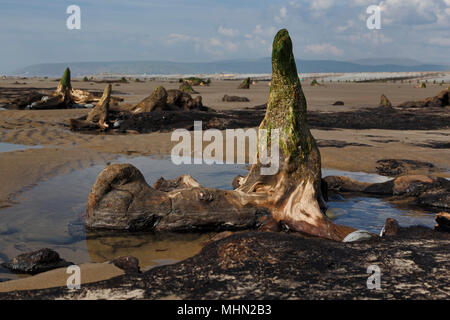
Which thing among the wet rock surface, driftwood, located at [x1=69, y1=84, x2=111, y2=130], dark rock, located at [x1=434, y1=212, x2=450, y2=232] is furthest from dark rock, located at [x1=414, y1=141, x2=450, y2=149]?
driftwood, located at [x1=69, y1=84, x2=111, y2=130]

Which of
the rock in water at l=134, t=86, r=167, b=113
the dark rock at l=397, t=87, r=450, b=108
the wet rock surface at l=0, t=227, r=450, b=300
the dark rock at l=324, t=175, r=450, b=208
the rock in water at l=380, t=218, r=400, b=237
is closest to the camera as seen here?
the wet rock surface at l=0, t=227, r=450, b=300

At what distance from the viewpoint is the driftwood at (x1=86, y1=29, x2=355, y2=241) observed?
625 centimetres

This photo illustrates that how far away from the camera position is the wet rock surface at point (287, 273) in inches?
148

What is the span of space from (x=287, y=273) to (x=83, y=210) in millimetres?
3950

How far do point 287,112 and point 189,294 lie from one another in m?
3.62

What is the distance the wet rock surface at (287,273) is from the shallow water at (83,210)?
100cm

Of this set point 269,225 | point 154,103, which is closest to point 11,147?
point 154,103

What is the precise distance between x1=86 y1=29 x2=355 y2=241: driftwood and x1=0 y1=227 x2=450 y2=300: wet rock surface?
1181mm

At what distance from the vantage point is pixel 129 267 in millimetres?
4688

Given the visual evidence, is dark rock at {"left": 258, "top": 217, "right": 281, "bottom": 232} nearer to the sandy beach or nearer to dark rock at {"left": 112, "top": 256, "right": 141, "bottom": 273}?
dark rock at {"left": 112, "top": 256, "right": 141, "bottom": 273}

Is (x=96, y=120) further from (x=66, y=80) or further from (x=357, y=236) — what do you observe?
(x=357, y=236)

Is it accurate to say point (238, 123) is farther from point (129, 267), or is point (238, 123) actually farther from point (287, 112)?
point (129, 267)
